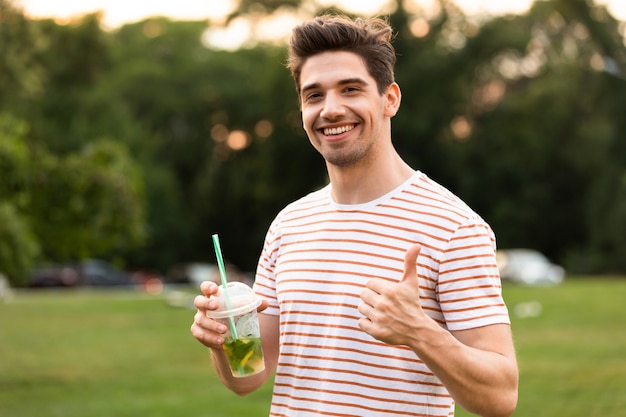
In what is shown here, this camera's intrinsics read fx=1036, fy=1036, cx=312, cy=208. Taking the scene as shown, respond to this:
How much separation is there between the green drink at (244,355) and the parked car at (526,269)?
3957 cm

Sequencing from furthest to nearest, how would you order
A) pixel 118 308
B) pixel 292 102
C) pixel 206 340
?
pixel 292 102 → pixel 118 308 → pixel 206 340

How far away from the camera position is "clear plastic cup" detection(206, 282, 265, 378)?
307 centimetres

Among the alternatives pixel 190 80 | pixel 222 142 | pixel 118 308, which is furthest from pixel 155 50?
pixel 118 308

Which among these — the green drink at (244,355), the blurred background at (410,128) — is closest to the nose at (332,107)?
the green drink at (244,355)

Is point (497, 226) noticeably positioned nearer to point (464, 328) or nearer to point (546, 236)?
point (546, 236)

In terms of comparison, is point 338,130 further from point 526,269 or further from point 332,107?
point 526,269

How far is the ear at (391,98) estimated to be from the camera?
3.28 meters

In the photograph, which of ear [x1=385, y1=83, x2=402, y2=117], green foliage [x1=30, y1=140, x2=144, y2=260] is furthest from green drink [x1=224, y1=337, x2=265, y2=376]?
green foliage [x1=30, y1=140, x2=144, y2=260]

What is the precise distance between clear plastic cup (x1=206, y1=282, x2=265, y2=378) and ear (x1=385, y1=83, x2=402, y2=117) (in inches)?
28.4

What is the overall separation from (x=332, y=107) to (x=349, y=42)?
0.22 meters

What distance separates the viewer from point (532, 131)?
1907 inches

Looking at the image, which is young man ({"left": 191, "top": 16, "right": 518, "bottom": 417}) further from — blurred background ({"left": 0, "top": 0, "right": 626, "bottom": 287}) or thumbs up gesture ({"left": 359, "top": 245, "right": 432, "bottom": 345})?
blurred background ({"left": 0, "top": 0, "right": 626, "bottom": 287})

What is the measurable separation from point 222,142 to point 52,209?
39.0 m

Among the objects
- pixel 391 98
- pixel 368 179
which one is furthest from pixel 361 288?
pixel 391 98
